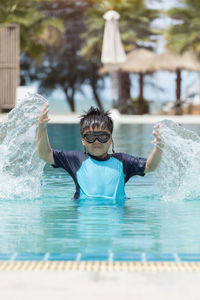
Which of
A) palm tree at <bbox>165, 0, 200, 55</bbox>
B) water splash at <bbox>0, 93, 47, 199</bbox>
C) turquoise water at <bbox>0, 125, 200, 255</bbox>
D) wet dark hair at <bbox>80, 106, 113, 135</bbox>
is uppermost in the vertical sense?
palm tree at <bbox>165, 0, 200, 55</bbox>

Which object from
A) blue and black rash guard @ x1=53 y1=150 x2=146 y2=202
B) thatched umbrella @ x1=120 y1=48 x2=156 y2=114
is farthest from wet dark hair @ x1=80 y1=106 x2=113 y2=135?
thatched umbrella @ x1=120 y1=48 x2=156 y2=114

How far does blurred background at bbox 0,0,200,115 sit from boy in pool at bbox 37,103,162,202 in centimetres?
1791

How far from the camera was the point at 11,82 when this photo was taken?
24891 millimetres

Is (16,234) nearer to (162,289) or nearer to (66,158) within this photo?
(66,158)

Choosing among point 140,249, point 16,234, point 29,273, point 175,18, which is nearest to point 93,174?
point 16,234

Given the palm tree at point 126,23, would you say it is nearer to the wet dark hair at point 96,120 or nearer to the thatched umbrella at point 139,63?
the thatched umbrella at point 139,63

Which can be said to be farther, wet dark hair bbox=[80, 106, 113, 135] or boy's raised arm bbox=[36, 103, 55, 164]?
wet dark hair bbox=[80, 106, 113, 135]

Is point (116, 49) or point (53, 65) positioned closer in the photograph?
point (116, 49)

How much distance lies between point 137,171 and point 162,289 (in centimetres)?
257

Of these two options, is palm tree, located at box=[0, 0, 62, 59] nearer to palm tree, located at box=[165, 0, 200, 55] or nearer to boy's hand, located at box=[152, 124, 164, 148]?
palm tree, located at box=[165, 0, 200, 55]

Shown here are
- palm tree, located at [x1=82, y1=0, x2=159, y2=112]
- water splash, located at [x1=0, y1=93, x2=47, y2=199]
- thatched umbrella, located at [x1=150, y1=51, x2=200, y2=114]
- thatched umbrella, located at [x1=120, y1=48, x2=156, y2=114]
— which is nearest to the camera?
water splash, located at [x1=0, y1=93, x2=47, y2=199]

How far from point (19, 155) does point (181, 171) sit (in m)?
1.87

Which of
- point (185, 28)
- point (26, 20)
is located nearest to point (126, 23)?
point (185, 28)

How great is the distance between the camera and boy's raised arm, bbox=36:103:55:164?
202 inches
